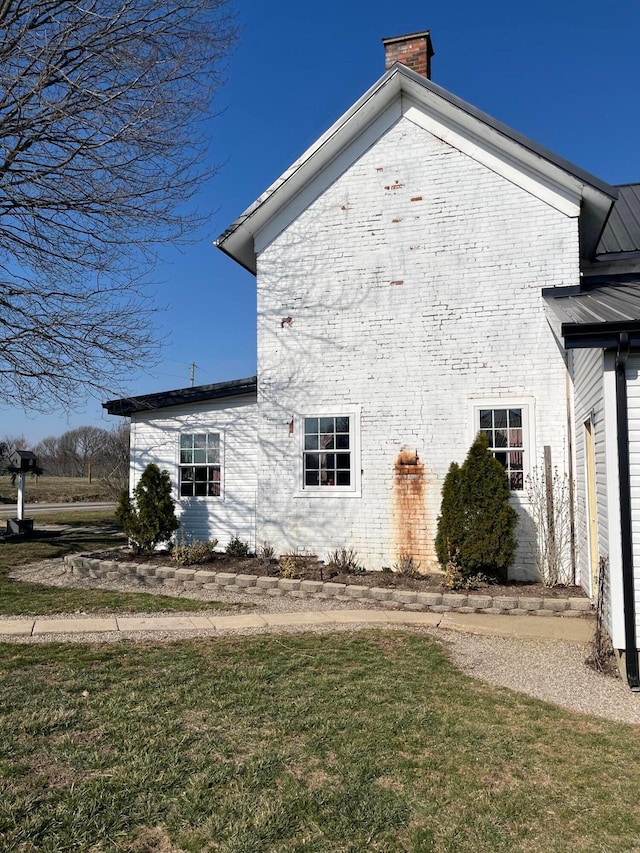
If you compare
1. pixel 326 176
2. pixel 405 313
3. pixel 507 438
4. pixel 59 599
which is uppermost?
pixel 326 176

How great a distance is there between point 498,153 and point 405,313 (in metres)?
2.99

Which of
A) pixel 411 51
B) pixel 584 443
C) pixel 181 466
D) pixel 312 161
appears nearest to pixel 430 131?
pixel 312 161

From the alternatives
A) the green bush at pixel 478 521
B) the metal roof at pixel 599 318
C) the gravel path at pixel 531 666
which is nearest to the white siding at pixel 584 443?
the metal roof at pixel 599 318

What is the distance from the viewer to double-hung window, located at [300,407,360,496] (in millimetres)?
11016

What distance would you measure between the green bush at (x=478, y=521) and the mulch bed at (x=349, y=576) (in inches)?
13.4

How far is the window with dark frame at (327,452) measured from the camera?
438 inches

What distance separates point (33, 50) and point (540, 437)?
1039 cm

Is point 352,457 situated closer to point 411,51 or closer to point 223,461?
point 223,461

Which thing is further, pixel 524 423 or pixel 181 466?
pixel 181 466

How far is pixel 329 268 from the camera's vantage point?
11461 mm

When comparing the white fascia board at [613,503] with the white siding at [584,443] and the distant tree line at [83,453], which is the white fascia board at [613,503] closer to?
the white siding at [584,443]

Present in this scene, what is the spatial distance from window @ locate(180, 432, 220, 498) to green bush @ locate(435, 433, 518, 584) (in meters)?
5.05

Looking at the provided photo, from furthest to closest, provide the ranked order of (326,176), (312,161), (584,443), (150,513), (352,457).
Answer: (150,513), (326,176), (312,161), (352,457), (584,443)

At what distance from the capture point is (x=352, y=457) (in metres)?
11.0
